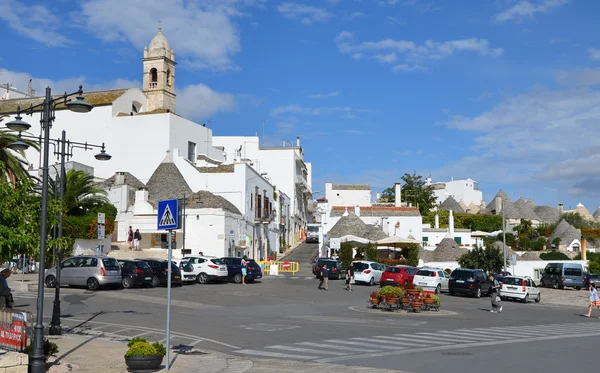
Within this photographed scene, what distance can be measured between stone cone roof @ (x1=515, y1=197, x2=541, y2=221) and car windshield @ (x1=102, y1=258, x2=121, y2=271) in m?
99.3

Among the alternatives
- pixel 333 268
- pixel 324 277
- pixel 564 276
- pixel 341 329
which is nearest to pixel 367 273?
pixel 333 268

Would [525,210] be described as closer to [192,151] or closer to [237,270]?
[192,151]

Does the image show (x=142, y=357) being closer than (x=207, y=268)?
Yes

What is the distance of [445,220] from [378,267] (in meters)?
59.1

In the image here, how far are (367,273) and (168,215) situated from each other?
3388 centimetres

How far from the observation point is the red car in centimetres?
4017

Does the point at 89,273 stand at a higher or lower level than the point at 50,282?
higher

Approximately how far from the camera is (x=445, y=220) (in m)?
102

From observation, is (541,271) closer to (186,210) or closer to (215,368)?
(186,210)

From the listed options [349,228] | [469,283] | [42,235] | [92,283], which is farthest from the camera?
[349,228]

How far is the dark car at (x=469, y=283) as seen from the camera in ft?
128

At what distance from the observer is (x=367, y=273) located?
146 ft

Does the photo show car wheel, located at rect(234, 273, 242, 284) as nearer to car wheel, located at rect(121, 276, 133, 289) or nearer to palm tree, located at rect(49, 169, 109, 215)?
car wheel, located at rect(121, 276, 133, 289)

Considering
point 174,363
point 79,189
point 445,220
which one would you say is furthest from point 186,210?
point 445,220
